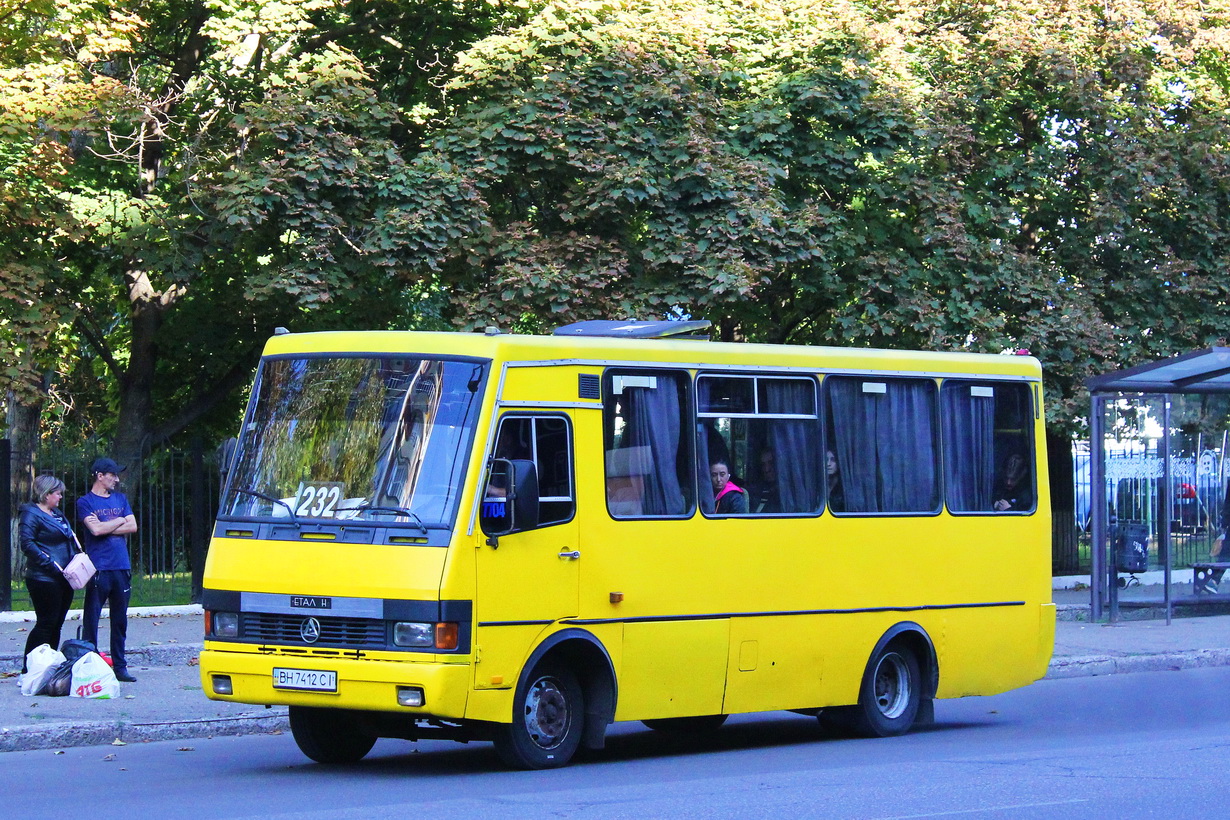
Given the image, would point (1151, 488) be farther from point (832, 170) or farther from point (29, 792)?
point (29, 792)

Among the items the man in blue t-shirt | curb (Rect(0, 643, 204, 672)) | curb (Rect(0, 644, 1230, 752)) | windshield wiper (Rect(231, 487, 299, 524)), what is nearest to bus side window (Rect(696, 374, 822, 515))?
windshield wiper (Rect(231, 487, 299, 524))

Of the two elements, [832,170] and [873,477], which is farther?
[832,170]

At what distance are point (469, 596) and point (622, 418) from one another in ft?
5.88

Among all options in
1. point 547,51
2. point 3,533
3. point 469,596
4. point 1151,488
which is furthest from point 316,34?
point 469,596

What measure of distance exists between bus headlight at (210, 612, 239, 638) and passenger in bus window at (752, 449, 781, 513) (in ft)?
11.8

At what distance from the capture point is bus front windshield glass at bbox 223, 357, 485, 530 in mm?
10086

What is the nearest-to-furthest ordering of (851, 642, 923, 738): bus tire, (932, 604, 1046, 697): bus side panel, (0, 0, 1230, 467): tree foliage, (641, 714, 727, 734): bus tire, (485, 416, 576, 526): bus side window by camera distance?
(485, 416, 576, 526): bus side window, (851, 642, 923, 738): bus tire, (641, 714, 727, 734): bus tire, (932, 604, 1046, 697): bus side panel, (0, 0, 1230, 467): tree foliage

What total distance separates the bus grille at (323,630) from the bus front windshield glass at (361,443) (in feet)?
1.97

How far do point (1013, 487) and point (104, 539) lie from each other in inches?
291

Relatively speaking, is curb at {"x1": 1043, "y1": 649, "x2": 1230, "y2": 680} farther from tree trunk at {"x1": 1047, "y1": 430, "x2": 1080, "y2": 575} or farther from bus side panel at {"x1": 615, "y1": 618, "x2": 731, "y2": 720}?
tree trunk at {"x1": 1047, "y1": 430, "x2": 1080, "y2": 575}

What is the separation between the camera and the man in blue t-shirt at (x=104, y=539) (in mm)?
14109

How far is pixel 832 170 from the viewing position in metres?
23.8

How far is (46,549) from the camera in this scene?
45.3 ft

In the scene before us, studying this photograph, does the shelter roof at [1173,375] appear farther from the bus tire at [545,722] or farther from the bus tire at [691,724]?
the bus tire at [545,722]
